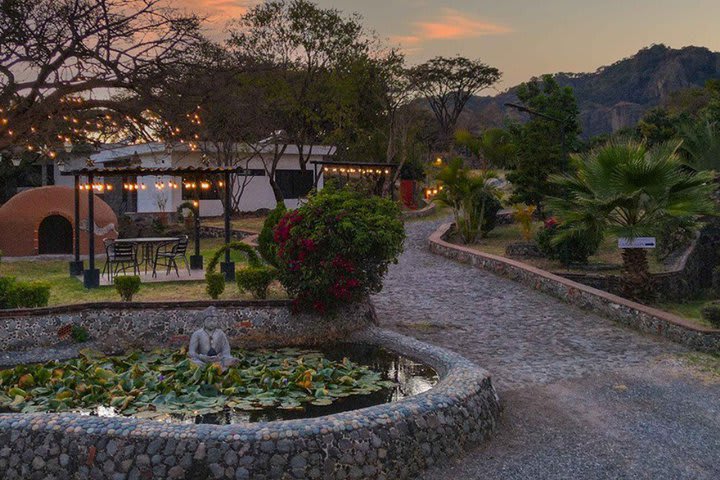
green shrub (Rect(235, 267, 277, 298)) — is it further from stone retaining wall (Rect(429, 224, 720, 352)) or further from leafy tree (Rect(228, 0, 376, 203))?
leafy tree (Rect(228, 0, 376, 203))

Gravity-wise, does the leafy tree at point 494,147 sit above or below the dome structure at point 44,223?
above

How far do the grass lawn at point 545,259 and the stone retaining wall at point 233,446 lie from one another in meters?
9.78

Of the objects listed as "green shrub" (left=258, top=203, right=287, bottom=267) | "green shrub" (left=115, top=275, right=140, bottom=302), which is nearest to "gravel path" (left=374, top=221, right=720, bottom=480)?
"green shrub" (left=258, top=203, right=287, bottom=267)

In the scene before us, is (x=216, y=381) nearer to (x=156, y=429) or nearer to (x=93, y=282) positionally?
(x=156, y=429)

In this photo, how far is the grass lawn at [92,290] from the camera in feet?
47.1

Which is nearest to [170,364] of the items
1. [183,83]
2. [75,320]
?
[75,320]

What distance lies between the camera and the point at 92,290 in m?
15.5

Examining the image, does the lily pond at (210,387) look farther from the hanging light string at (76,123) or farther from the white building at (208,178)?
the white building at (208,178)

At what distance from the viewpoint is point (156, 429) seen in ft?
23.2

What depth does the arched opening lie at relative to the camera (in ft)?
72.6

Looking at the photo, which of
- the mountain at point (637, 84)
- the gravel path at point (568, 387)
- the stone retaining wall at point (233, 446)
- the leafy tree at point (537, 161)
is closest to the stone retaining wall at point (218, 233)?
the leafy tree at point (537, 161)

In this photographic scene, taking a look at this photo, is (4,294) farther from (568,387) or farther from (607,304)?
(607,304)

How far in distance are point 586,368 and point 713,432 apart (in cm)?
235

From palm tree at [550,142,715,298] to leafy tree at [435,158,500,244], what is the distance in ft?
27.3
